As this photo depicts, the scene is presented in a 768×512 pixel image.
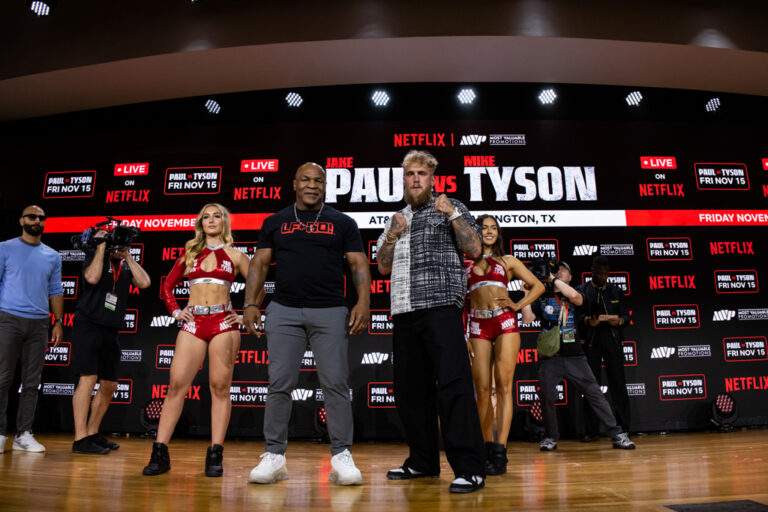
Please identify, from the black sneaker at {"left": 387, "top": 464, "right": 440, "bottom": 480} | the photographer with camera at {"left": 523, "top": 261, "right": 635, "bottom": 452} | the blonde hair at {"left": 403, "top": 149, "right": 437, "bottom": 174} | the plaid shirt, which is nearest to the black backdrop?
the photographer with camera at {"left": 523, "top": 261, "right": 635, "bottom": 452}

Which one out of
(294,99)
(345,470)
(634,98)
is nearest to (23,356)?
(345,470)

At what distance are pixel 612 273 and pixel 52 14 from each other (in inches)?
278

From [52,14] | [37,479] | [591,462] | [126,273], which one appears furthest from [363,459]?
[52,14]

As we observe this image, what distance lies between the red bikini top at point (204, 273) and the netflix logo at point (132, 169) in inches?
126

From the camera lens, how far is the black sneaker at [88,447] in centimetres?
398

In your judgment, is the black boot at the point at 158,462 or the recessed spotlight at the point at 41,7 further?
the recessed spotlight at the point at 41,7

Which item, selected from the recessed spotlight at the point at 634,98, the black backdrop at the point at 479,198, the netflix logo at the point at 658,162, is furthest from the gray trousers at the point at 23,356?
the recessed spotlight at the point at 634,98

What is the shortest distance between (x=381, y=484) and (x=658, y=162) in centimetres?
511

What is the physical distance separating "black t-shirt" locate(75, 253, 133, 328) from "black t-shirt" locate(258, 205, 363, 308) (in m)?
2.02

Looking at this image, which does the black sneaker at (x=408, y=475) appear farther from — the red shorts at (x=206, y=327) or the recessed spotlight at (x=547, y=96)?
the recessed spotlight at (x=547, y=96)

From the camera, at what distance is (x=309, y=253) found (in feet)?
9.44

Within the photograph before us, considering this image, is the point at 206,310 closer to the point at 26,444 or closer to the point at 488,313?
the point at 488,313

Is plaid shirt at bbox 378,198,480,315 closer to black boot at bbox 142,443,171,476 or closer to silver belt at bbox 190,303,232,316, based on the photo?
silver belt at bbox 190,303,232,316

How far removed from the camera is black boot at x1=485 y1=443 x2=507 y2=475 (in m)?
3.11
